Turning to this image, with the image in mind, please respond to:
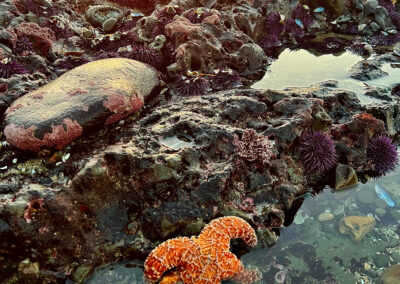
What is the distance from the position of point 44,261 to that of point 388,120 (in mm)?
5284

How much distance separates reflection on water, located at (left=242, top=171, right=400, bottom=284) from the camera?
3.53 meters

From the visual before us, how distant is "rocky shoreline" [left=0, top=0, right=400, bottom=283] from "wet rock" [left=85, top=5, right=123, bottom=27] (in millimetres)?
858

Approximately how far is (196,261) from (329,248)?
1823mm

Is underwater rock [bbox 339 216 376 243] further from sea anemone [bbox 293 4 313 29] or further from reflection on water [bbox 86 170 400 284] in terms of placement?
sea anemone [bbox 293 4 313 29]

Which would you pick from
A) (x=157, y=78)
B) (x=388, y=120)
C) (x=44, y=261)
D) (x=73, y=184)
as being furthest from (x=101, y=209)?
(x=388, y=120)

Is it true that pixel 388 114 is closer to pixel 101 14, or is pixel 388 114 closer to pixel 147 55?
pixel 147 55

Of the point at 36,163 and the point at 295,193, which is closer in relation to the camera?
the point at 36,163

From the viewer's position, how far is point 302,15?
8820 mm

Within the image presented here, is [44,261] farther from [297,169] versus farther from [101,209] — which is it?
[297,169]

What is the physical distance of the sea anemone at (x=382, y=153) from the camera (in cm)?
453

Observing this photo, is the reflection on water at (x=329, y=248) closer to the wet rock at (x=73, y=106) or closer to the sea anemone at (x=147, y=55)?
the wet rock at (x=73, y=106)

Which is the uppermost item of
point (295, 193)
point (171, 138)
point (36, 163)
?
point (171, 138)

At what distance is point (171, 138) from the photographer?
3957 millimetres

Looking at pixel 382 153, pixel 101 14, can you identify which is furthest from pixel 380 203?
pixel 101 14
